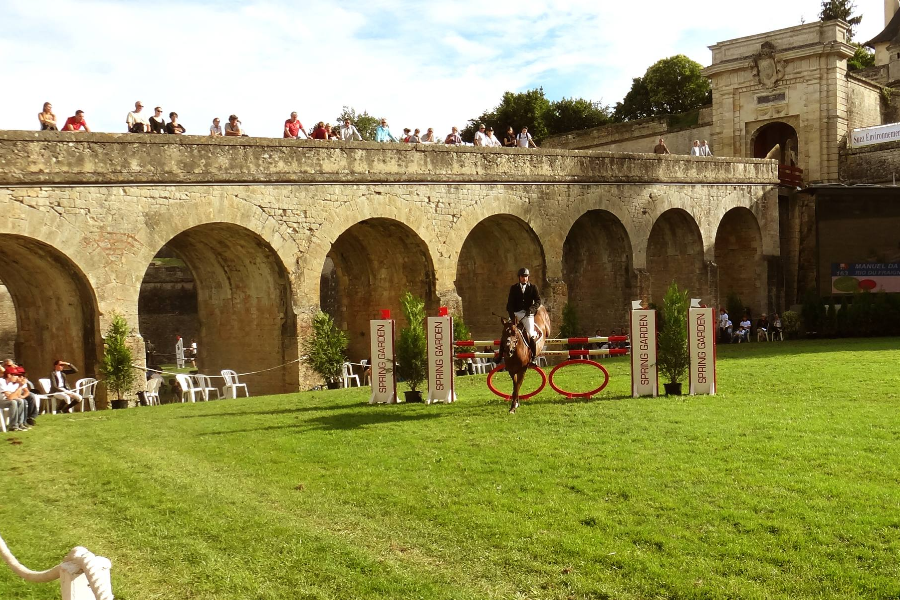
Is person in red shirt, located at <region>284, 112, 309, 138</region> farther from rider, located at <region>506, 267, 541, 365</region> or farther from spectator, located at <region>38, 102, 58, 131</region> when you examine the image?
rider, located at <region>506, 267, 541, 365</region>

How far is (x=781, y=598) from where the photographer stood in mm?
5512

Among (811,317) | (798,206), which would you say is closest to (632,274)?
(811,317)

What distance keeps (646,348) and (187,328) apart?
82.6 ft

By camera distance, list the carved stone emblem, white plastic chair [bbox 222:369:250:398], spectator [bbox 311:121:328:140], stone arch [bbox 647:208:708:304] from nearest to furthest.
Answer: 1. white plastic chair [bbox 222:369:250:398]
2. spectator [bbox 311:121:328:140]
3. stone arch [bbox 647:208:708:304]
4. the carved stone emblem

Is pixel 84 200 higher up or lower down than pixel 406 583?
higher up

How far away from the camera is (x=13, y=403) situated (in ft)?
43.0

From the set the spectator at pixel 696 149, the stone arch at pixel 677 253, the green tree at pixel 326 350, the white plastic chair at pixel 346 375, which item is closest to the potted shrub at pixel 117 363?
the green tree at pixel 326 350

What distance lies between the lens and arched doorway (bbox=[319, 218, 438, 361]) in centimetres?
2130

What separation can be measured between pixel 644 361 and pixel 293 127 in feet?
35.5

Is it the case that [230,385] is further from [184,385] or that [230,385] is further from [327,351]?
[327,351]

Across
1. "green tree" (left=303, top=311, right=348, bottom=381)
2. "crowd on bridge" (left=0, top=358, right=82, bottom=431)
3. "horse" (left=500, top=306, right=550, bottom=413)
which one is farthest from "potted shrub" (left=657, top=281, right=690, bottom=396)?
"crowd on bridge" (left=0, top=358, right=82, bottom=431)

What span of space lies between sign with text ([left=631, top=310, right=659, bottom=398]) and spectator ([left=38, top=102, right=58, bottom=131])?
1140cm

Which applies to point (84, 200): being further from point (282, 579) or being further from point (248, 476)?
point (282, 579)

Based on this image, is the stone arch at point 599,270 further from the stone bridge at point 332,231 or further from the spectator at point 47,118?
the spectator at point 47,118
